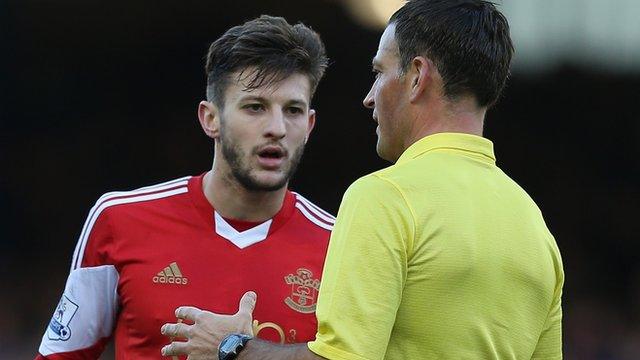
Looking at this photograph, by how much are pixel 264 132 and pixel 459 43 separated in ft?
3.37

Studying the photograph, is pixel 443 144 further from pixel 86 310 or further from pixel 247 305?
pixel 86 310

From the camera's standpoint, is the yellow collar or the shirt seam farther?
the yellow collar

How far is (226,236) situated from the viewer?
3896mm

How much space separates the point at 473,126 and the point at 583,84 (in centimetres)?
737

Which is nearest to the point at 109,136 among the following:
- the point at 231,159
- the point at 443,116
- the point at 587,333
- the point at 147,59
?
the point at 147,59

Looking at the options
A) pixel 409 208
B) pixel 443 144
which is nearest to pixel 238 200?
pixel 443 144

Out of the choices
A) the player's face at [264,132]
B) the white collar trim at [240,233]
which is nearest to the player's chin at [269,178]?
the player's face at [264,132]

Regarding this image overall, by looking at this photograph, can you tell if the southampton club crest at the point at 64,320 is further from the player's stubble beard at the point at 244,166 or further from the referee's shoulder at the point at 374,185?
the referee's shoulder at the point at 374,185

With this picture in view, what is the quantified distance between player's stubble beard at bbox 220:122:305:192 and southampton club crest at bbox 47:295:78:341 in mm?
662

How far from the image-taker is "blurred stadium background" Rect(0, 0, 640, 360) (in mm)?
9727

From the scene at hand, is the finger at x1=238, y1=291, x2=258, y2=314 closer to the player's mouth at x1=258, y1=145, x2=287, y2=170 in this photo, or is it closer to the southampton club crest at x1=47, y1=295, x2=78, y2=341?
the player's mouth at x1=258, y1=145, x2=287, y2=170

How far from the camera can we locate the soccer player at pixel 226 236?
376 centimetres

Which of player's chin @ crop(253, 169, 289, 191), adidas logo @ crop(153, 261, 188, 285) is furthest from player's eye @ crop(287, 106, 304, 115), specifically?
adidas logo @ crop(153, 261, 188, 285)

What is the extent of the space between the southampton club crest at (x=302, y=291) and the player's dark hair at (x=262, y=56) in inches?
24.6
